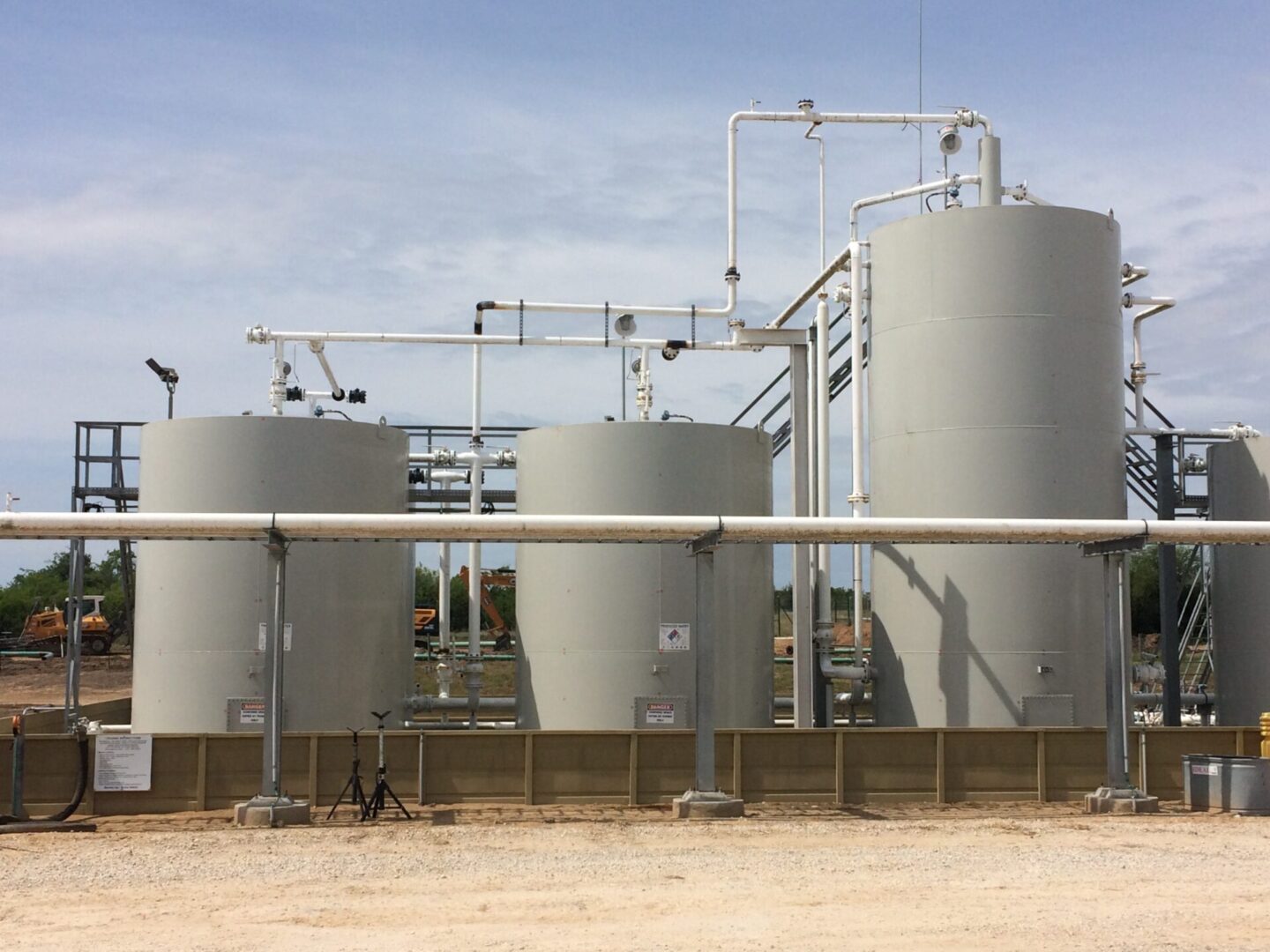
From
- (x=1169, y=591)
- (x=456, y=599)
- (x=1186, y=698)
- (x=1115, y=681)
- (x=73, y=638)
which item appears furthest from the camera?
(x=456, y=599)

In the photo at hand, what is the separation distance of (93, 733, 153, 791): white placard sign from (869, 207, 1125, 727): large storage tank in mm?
10168

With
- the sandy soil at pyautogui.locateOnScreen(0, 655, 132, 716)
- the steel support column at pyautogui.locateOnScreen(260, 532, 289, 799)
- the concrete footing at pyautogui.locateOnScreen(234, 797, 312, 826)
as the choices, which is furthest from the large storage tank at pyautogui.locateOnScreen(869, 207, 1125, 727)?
the sandy soil at pyautogui.locateOnScreen(0, 655, 132, 716)

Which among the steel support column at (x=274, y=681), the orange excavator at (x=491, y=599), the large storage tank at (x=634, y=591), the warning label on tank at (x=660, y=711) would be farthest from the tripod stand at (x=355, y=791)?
the orange excavator at (x=491, y=599)

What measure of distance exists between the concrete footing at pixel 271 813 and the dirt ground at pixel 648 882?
0.24 m

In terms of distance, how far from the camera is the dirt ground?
1067cm

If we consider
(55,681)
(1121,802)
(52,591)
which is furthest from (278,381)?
(52,591)

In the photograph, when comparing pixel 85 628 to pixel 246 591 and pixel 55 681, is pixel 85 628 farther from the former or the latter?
pixel 246 591

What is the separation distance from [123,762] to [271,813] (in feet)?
7.08

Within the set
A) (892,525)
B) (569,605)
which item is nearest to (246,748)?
(569,605)

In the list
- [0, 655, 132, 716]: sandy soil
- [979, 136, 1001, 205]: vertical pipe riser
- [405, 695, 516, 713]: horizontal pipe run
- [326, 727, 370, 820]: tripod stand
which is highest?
[979, 136, 1001, 205]: vertical pipe riser

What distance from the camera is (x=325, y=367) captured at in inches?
998

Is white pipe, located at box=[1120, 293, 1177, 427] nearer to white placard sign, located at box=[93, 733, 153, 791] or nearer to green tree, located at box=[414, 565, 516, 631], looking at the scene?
white placard sign, located at box=[93, 733, 153, 791]

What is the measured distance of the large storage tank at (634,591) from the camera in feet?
64.6

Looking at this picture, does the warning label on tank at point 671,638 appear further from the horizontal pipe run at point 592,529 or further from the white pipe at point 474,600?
the white pipe at point 474,600
